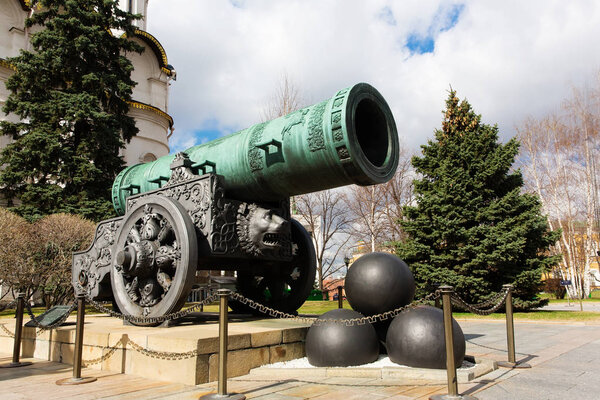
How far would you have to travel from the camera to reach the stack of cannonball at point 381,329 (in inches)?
175

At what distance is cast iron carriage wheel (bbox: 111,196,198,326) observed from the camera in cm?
546

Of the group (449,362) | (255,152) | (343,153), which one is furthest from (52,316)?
(449,362)

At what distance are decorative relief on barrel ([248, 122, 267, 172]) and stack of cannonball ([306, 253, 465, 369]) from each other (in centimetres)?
165

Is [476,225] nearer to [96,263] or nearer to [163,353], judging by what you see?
[96,263]

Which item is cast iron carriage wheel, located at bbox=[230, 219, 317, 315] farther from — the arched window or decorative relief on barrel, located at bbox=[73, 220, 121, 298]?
the arched window

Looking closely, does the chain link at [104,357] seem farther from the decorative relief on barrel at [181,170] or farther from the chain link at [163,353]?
the decorative relief on barrel at [181,170]

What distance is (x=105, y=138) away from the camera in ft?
57.5

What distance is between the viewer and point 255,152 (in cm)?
579

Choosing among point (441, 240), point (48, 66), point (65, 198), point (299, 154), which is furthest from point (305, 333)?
point (48, 66)

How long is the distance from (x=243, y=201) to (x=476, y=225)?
35.8ft

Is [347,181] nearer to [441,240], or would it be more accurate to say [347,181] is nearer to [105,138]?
[441,240]

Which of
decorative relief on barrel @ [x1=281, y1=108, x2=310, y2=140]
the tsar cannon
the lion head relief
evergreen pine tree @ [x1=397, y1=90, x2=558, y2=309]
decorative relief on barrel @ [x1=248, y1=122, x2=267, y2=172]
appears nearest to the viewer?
the tsar cannon

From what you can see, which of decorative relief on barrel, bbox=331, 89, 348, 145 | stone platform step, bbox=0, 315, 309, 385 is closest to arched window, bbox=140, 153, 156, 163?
stone platform step, bbox=0, 315, 309, 385

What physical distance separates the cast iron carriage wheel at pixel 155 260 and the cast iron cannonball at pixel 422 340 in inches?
92.4
